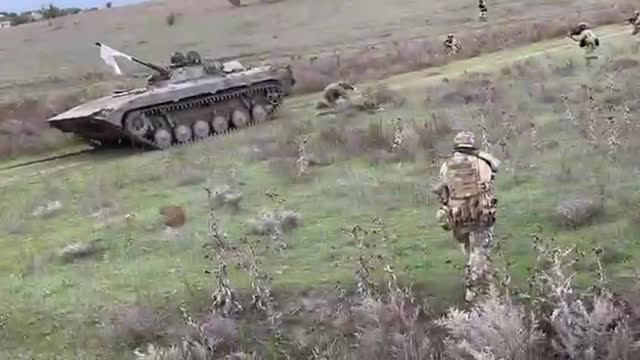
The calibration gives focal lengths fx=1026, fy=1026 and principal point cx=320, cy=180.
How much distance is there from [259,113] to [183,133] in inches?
83.5

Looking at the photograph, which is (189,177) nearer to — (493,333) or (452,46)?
(493,333)

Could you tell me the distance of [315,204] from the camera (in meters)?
14.0

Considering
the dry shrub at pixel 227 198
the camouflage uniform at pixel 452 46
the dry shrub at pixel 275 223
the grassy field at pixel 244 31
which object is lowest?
the grassy field at pixel 244 31

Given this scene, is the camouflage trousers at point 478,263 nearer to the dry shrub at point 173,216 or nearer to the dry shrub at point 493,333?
the dry shrub at point 493,333

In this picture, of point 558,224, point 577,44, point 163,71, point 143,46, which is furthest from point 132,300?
point 143,46

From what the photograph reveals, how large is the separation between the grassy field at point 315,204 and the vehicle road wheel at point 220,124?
0.82 meters

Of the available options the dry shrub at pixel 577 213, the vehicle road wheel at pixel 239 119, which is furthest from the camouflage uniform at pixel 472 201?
the vehicle road wheel at pixel 239 119

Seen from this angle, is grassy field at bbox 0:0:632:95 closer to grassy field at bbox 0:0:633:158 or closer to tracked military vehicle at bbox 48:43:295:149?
grassy field at bbox 0:0:633:158

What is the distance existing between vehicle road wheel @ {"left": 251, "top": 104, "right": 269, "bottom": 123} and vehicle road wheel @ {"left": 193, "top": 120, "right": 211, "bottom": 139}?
53.3 inches

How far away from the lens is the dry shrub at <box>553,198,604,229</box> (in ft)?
37.7

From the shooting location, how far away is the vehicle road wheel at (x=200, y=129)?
73.6 feet

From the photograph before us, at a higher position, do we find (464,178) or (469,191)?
(464,178)

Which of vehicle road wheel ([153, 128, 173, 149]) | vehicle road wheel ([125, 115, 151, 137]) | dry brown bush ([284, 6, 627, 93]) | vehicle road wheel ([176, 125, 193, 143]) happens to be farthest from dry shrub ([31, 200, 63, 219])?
dry brown bush ([284, 6, 627, 93])

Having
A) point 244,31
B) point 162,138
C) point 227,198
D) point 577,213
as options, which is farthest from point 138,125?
point 244,31
